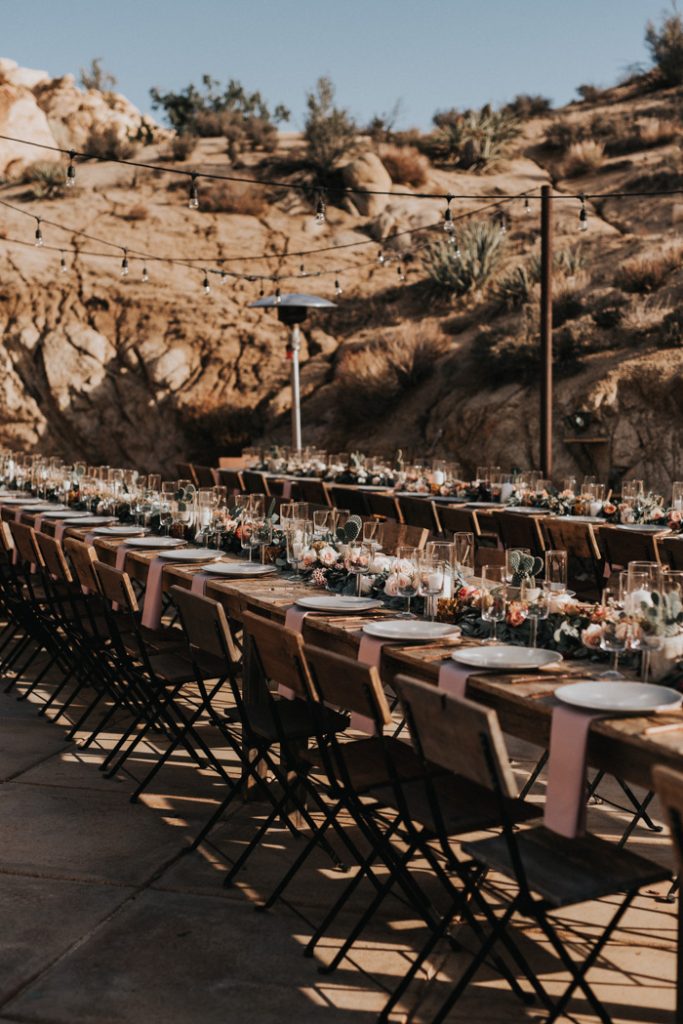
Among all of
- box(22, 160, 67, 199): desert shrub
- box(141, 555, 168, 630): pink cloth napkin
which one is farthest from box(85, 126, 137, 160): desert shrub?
box(141, 555, 168, 630): pink cloth napkin

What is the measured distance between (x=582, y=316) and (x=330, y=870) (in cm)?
1696

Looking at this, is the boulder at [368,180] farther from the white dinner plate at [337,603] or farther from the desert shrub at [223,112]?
the white dinner plate at [337,603]

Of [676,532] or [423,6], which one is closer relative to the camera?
[676,532]

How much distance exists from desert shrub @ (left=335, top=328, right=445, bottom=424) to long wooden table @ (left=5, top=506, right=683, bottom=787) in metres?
16.1

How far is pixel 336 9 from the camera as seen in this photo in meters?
32.4

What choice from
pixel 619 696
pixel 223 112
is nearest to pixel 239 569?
pixel 619 696

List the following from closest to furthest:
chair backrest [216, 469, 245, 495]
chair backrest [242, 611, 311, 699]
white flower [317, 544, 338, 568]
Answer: chair backrest [242, 611, 311, 699]
white flower [317, 544, 338, 568]
chair backrest [216, 469, 245, 495]

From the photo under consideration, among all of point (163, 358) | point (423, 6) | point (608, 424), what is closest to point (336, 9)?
point (423, 6)

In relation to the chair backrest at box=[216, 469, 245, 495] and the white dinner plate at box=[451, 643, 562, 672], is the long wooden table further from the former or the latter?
the chair backrest at box=[216, 469, 245, 495]

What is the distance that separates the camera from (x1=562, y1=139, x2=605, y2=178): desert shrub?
31.8m

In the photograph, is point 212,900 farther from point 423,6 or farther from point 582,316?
point 423,6

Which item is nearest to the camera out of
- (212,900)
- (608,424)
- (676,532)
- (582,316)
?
(212,900)

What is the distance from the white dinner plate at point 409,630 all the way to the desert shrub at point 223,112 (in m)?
32.9

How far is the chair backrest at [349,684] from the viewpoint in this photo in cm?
384
